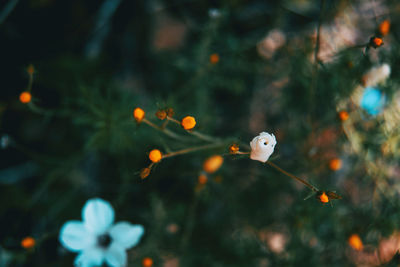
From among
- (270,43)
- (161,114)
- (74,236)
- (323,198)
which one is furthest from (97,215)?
(270,43)

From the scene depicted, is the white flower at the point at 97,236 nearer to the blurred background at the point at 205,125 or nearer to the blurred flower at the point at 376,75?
the blurred background at the point at 205,125

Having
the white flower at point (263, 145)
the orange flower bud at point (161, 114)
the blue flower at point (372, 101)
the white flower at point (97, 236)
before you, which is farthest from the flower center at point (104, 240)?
the blue flower at point (372, 101)


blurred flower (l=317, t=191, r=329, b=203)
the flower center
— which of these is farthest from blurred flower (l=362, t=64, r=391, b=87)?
the flower center

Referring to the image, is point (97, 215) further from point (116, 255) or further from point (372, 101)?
point (372, 101)

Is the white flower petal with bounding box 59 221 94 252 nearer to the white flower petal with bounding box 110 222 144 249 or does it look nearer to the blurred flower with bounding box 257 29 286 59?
the white flower petal with bounding box 110 222 144 249

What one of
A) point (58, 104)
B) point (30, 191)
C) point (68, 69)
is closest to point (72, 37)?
point (68, 69)

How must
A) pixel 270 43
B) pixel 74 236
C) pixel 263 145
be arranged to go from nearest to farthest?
pixel 263 145 → pixel 74 236 → pixel 270 43
